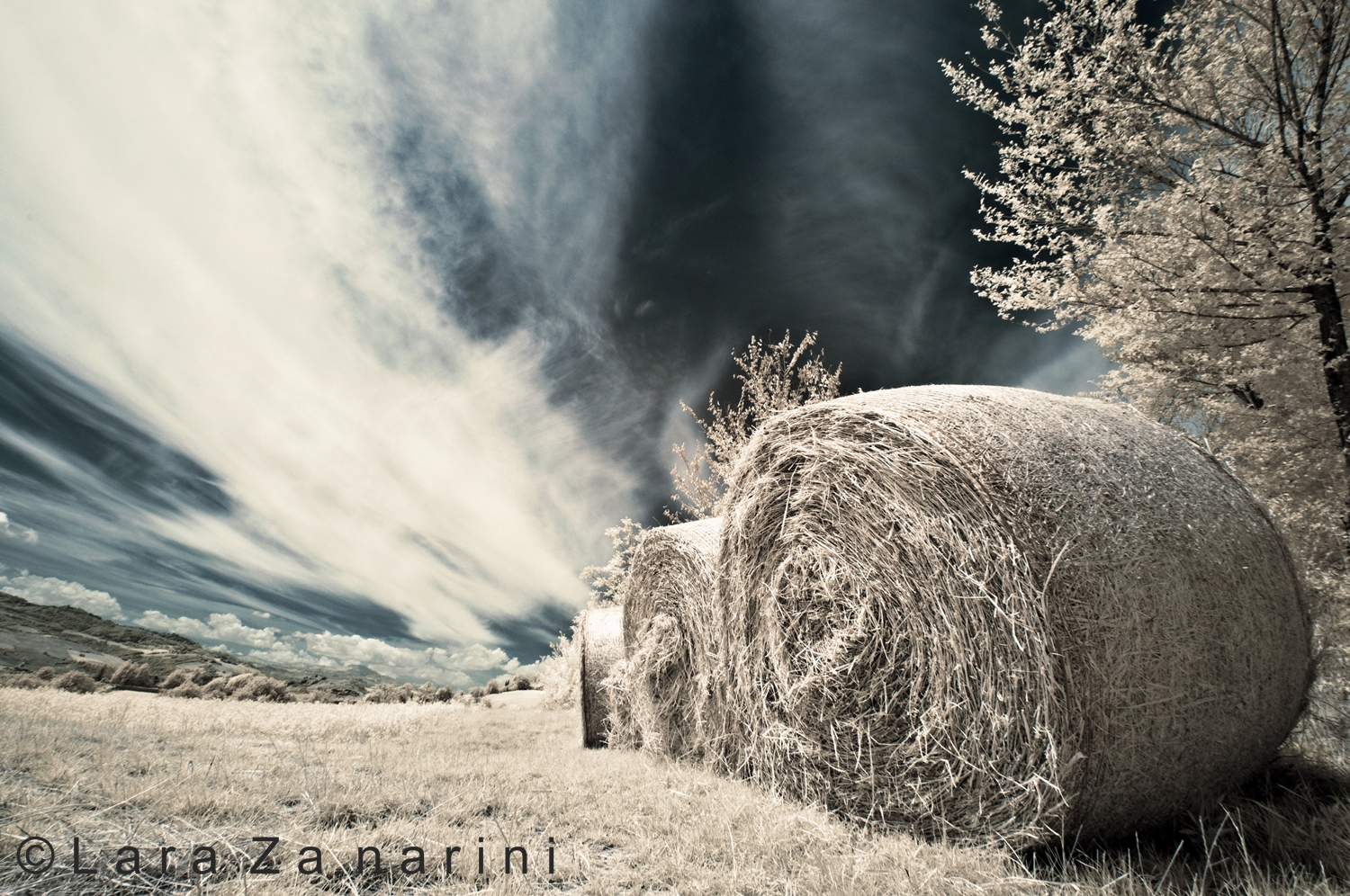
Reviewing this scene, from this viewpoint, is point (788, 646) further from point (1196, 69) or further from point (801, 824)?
point (1196, 69)

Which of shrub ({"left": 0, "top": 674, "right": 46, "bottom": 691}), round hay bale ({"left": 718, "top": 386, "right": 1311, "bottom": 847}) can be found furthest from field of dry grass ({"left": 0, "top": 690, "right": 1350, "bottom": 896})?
shrub ({"left": 0, "top": 674, "right": 46, "bottom": 691})

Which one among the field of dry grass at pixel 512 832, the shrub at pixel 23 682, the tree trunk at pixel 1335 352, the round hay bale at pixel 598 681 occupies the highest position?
the tree trunk at pixel 1335 352

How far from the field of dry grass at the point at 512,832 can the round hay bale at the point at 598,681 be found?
1.87 meters

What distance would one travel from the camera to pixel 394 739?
15.8 feet

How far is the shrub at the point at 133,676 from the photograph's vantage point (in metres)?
7.82

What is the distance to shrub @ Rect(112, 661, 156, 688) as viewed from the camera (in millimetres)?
7820

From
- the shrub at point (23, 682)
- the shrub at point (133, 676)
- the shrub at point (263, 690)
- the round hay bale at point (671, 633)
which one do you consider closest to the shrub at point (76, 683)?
the shrub at point (23, 682)

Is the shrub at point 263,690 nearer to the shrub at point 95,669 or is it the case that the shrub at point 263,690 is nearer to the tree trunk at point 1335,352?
the shrub at point 95,669

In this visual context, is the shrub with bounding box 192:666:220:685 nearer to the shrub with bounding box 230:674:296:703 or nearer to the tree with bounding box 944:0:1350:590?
the shrub with bounding box 230:674:296:703

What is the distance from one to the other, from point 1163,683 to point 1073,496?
0.71 metres

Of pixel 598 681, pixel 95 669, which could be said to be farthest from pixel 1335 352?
pixel 95 669

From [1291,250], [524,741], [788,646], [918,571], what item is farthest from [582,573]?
[1291,250]

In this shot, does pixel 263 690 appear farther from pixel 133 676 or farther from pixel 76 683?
pixel 76 683

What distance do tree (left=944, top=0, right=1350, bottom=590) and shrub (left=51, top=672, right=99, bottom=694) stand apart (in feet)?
37.1
